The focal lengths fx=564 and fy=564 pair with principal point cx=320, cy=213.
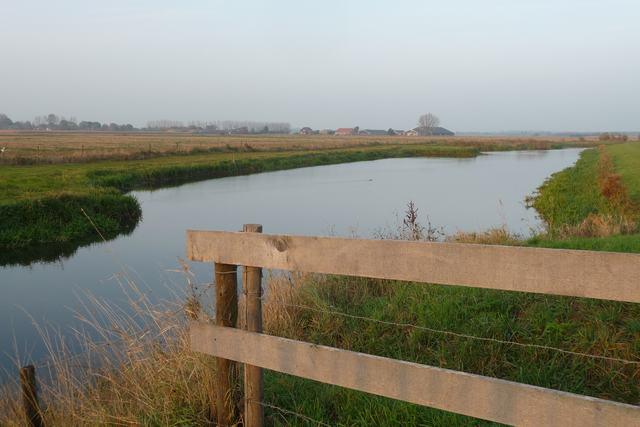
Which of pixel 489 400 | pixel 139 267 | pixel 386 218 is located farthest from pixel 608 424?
pixel 386 218

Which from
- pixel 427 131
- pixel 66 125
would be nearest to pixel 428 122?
pixel 427 131

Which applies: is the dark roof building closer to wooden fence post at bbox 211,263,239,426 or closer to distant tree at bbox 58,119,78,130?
distant tree at bbox 58,119,78,130

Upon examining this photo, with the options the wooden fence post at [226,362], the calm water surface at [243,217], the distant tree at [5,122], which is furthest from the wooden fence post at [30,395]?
the distant tree at [5,122]

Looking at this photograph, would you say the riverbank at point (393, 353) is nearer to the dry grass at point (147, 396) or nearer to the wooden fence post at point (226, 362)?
the dry grass at point (147, 396)

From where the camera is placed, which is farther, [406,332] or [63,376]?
[406,332]

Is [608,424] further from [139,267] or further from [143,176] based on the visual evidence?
[143,176]

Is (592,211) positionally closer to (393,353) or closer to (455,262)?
(393,353)

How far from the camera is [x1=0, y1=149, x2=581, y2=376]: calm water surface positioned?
33.6 ft

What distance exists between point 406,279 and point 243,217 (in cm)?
1687

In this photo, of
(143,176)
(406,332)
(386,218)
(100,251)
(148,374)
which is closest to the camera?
(148,374)

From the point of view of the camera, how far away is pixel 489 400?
221 cm

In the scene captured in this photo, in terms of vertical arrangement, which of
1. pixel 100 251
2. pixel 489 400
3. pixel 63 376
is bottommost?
pixel 100 251

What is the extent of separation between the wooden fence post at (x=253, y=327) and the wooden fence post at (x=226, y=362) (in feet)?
0.33

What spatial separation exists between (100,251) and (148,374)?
11.6 m
